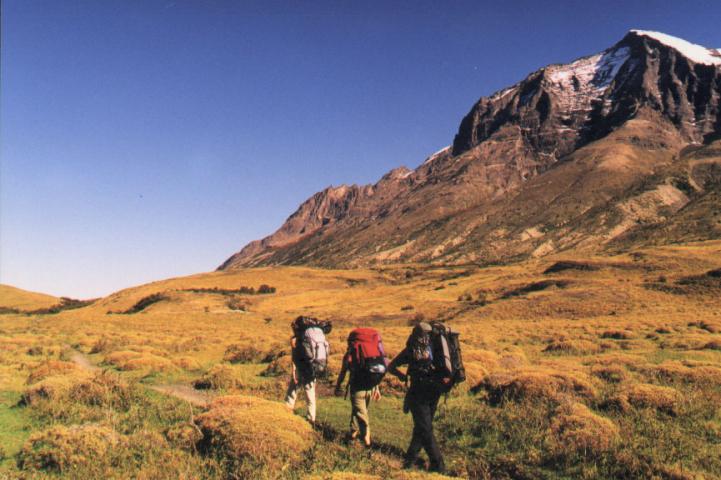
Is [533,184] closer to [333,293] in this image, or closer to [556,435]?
[333,293]

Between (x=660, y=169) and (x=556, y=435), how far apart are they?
200563mm

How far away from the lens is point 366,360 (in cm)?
758

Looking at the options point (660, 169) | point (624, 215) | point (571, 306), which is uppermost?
point (660, 169)

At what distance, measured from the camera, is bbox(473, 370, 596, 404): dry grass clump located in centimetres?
1084

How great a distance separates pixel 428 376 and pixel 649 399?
6285mm

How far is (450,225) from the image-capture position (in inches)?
7264

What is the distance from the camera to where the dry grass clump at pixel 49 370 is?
1288 cm

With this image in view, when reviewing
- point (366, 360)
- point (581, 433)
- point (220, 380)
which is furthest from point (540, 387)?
point (220, 380)

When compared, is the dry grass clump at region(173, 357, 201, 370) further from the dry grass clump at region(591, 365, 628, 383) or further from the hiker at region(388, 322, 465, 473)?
the dry grass clump at region(591, 365, 628, 383)

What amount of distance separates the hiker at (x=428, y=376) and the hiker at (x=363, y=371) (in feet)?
2.14

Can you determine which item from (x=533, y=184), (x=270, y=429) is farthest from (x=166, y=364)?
(x=533, y=184)

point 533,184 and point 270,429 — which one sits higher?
point 533,184

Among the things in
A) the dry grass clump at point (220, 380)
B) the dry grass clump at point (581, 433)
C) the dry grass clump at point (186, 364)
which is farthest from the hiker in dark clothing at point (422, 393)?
the dry grass clump at point (186, 364)

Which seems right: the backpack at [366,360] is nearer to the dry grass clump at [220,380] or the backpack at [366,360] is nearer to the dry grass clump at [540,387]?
the dry grass clump at [540,387]
